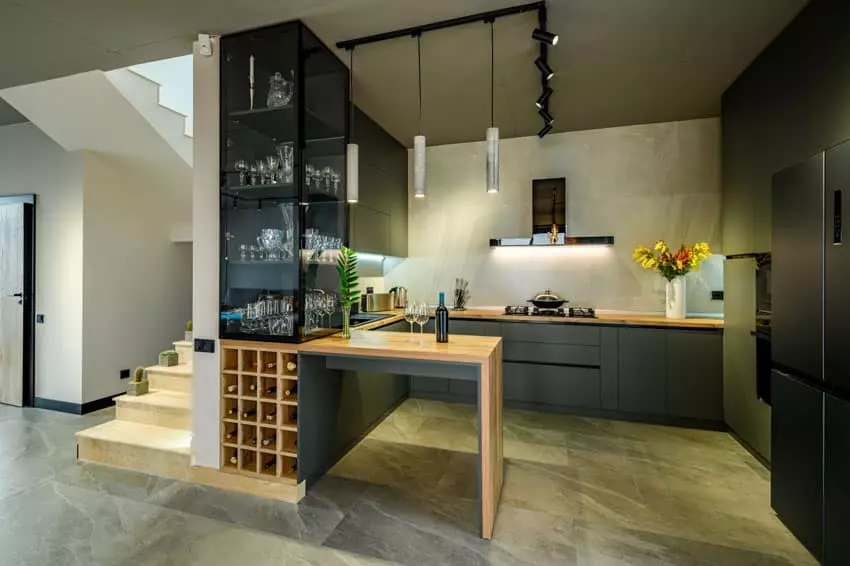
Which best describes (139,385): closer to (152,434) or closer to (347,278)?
(152,434)

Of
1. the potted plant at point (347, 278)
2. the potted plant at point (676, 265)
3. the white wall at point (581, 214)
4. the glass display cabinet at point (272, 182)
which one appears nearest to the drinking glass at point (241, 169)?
the glass display cabinet at point (272, 182)

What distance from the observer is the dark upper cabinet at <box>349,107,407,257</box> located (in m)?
3.68

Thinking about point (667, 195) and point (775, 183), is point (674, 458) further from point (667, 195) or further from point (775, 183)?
point (667, 195)

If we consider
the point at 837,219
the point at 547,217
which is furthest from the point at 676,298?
the point at 837,219

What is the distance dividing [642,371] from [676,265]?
105 cm

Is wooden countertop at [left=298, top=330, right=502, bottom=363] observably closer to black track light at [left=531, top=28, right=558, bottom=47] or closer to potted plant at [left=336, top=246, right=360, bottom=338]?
potted plant at [left=336, top=246, right=360, bottom=338]

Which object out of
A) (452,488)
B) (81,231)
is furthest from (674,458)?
(81,231)

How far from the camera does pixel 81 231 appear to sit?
3.79 metres

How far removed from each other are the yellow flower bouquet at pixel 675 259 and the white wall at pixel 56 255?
5.55 m

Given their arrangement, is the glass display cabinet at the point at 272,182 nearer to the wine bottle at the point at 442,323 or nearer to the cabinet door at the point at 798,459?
the wine bottle at the point at 442,323

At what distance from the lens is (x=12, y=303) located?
4086mm

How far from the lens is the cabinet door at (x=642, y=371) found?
356 cm

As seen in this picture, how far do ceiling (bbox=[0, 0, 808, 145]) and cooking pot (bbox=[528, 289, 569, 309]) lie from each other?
1.89 m

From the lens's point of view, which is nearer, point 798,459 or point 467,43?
point 798,459
